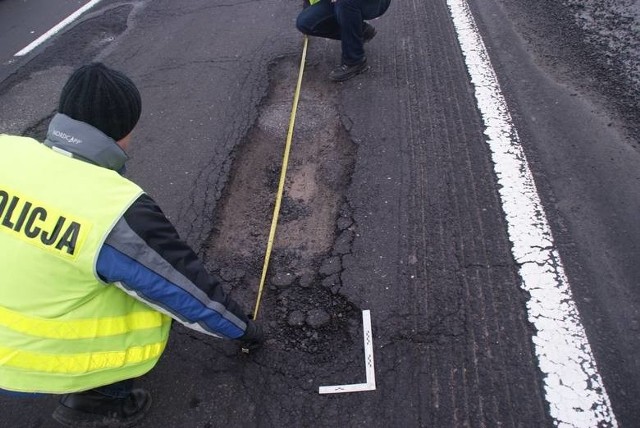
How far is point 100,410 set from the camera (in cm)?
216

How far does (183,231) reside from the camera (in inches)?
125

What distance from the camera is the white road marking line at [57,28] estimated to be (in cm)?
598

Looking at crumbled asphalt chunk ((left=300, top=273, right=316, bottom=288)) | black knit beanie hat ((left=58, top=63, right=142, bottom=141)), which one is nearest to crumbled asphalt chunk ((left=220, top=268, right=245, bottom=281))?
crumbled asphalt chunk ((left=300, top=273, right=316, bottom=288))

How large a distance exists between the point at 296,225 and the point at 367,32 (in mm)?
2523

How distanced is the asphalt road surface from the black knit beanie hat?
124cm

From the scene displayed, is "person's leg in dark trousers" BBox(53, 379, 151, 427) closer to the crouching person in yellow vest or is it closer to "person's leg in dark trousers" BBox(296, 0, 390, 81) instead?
the crouching person in yellow vest

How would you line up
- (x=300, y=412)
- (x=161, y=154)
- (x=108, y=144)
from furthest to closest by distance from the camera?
1. (x=161, y=154)
2. (x=300, y=412)
3. (x=108, y=144)

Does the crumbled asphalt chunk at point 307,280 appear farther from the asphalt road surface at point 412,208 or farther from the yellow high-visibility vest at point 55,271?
the yellow high-visibility vest at point 55,271

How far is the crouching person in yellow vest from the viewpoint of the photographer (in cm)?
158

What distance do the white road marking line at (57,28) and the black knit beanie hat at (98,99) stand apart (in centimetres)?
513

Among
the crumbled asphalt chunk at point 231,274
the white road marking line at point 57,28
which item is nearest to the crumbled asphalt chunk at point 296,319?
the crumbled asphalt chunk at point 231,274

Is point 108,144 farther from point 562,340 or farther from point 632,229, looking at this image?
point 632,229

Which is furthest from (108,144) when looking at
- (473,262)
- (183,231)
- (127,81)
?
(473,262)

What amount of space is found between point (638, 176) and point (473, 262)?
1.32 metres
